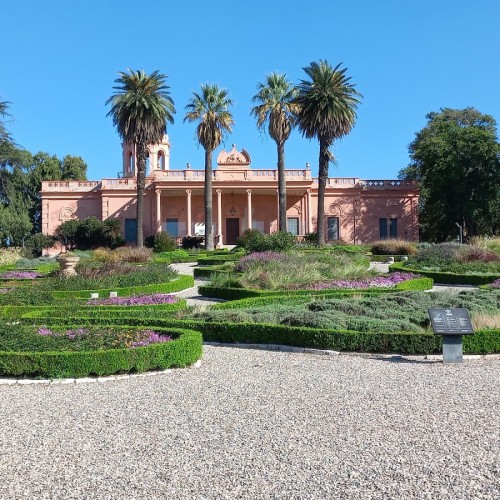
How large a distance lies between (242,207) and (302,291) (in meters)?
29.8

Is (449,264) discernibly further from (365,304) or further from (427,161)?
(427,161)

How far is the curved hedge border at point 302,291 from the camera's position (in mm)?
15125

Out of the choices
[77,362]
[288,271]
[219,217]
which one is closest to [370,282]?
[288,271]

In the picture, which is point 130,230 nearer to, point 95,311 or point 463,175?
point 463,175

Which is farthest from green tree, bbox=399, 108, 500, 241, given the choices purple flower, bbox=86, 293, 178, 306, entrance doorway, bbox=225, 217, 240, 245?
purple flower, bbox=86, 293, 178, 306

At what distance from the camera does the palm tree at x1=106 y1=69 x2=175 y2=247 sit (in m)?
35.9

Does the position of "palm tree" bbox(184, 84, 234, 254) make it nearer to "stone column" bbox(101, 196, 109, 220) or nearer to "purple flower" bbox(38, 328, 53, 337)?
"stone column" bbox(101, 196, 109, 220)

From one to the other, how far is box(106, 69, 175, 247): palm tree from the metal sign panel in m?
28.1

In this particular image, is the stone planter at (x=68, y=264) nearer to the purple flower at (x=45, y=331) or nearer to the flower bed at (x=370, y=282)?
the flower bed at (x=370, y=282)

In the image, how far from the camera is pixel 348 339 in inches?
371

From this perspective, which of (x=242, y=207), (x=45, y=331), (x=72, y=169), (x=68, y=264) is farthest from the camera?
(x=72, y=169)

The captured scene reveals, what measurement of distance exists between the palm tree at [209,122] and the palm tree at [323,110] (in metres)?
4.92

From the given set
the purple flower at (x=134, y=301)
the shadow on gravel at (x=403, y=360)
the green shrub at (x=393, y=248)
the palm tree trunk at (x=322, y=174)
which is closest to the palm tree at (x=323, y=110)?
the palm tree trunk at (x=322, y=174)

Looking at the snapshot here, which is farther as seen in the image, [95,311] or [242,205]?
[242,205]
